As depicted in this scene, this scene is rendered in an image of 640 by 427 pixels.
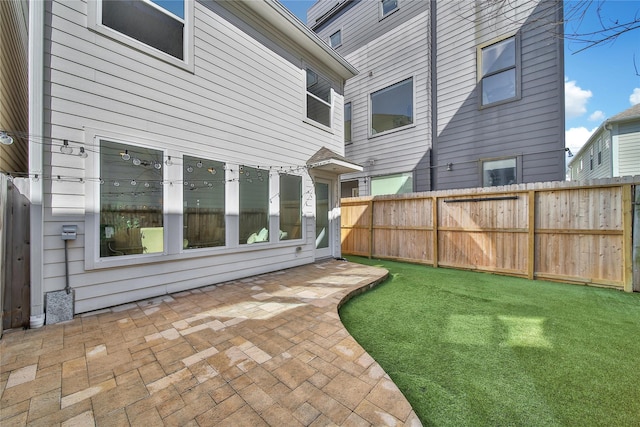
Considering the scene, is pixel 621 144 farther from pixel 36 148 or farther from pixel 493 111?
pixel 36 148

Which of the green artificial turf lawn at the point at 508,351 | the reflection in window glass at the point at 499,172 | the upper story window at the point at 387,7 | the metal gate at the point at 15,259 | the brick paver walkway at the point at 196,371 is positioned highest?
the upper story window at the point at 387,7

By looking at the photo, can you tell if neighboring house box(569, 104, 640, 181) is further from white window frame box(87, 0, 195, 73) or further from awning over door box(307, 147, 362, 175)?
white window frame box(87, 0, 195, 73)

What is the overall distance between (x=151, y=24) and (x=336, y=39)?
27.2 ft

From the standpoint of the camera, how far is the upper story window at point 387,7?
26.5ft

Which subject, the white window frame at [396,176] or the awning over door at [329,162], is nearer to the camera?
the awning over door at [329,162]

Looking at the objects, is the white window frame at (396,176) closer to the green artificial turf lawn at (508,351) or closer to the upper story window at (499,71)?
the upper story window at (499,71)

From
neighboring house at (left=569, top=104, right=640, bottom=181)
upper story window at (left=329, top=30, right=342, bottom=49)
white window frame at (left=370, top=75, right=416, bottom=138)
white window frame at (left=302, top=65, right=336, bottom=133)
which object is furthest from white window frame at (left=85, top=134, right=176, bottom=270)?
neighboring house at (left=569, top=104, right=640, bottom=181)

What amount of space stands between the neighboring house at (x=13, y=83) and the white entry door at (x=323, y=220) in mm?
4946

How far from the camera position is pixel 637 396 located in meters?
1.78

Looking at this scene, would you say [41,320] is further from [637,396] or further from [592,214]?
[592,214]

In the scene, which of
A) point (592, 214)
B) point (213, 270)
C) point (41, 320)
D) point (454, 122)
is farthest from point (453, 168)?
point (41, 320)

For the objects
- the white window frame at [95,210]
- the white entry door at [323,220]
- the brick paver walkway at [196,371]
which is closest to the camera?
the brick paver walkway at [196,371]

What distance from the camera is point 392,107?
8094 mm

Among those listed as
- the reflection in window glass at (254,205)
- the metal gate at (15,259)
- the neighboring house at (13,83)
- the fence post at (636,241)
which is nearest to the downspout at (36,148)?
the metal gate at (15,259)
